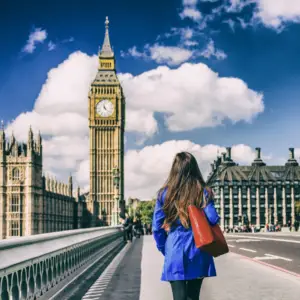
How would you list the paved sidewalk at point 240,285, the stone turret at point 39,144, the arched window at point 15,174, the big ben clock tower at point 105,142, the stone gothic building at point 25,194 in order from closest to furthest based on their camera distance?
the paved sidewalk at point 240,285, the stone gothic building at point 25,194, the arched window at point 15,174, the stone turret at point 39,144, the big ben clock tower at point 105,142

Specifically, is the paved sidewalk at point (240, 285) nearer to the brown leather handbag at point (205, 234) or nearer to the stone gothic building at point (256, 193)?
the brown leather handbag at point (205, 234)

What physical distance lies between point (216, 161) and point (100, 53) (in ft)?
121

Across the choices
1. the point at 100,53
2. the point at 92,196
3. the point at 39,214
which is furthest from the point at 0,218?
the point at 100,53

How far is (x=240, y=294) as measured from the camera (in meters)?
10.1

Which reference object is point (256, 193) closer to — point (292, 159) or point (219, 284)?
point (292, 159)

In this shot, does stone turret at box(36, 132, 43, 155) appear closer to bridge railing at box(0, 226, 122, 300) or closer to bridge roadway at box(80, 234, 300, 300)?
bridge roadway at box(80, 234, 300, 300)

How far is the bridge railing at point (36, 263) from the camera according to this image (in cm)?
704

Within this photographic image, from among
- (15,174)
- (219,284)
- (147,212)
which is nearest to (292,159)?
(147,212)

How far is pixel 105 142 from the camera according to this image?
137500 millimetres

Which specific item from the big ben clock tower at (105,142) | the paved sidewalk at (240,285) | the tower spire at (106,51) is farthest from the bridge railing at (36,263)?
the tower spire at (106,51)

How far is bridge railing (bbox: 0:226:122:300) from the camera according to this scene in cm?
704

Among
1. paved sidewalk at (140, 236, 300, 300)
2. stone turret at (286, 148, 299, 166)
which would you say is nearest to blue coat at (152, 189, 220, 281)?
paved sidewalk at (140, 236, 300, 300)

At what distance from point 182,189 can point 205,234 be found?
503 mm

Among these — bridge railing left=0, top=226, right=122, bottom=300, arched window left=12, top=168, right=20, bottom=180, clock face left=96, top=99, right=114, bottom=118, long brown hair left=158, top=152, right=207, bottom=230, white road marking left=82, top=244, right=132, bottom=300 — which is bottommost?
white road marking left=82, top=244, right=132, bottom=300
